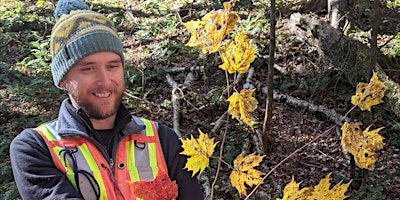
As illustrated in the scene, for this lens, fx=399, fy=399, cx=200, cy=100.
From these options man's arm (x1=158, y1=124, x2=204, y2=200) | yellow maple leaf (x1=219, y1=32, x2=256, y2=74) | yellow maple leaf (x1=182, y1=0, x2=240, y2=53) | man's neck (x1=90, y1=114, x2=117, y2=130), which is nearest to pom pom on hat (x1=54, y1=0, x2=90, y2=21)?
man's neck (x1=90, y1=114, x2=117, y2=130)

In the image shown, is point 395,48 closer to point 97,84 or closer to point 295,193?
point 97,84

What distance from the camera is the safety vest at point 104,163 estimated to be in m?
1.63

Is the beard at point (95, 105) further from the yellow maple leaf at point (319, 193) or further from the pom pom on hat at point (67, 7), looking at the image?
the yellow maple leaf at point (319, 193)

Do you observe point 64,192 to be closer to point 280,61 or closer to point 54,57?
point 54,57

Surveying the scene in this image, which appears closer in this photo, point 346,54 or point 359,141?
point 359,141

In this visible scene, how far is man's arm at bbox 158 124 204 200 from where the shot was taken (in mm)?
1797

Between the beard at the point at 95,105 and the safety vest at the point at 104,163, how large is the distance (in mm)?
119

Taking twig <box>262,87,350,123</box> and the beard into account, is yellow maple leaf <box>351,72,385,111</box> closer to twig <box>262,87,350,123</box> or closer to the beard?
the beard

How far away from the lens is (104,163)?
1.71m

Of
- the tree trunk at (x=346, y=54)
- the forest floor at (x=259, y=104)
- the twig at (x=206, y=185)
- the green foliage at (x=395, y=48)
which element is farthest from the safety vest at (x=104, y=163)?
the green foliage at (x=395, y=48)

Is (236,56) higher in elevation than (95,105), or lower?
higher

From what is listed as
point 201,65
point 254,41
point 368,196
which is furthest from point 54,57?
point 254,41

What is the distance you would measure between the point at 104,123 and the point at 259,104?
4.43m

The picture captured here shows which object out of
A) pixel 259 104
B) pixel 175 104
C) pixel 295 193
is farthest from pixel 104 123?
pixel 259 104
